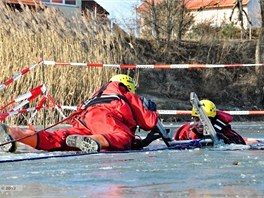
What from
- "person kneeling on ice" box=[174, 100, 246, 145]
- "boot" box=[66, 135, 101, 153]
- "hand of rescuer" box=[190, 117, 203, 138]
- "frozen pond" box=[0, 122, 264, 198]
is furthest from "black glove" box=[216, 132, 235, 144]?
"boot" box=[66, 135, 101, 153]

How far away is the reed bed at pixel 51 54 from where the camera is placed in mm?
19797

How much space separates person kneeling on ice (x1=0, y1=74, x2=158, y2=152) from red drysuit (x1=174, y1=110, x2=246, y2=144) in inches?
49.6

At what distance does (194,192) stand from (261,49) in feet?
81.3

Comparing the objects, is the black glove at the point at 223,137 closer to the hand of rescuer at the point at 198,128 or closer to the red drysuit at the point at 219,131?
the red drysuit at the point at 219,131

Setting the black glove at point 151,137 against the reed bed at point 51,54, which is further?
the reed bed at point 51,54

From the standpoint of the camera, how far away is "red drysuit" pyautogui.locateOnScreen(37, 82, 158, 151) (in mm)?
10883

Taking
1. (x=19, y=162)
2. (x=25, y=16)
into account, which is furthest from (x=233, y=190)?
(x=25, y=16)

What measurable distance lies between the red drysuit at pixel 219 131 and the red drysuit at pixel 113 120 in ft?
4.36

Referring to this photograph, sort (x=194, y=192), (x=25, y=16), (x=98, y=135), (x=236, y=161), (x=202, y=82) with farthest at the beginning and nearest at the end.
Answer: (x=202, y=82) → (x=25, y=16) → (x=98, y=135) → (x=236, y=161) → (x=194, y=192)

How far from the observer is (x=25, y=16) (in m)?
22.4

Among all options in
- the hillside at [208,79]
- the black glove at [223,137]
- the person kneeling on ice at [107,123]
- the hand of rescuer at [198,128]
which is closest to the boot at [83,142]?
the person kneeling on ice at [107,123]

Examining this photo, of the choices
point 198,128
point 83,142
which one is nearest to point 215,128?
point 198,128

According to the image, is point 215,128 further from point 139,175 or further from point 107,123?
point 139,175

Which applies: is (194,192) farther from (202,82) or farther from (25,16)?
(202,82)
